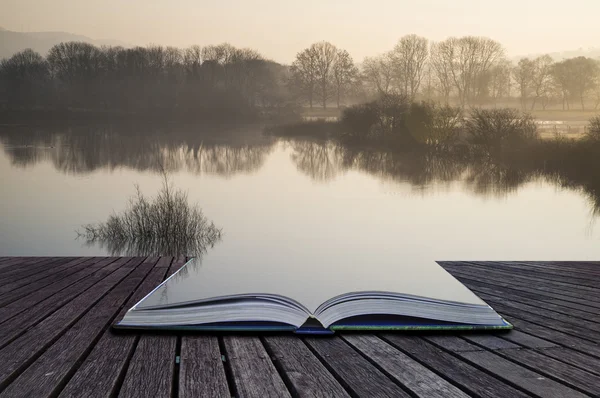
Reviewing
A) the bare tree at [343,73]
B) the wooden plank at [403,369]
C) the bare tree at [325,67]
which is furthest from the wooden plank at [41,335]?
the bare tree at [343,73]

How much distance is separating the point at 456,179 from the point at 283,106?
20.2 m

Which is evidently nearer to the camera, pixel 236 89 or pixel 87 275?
pixel 87 275

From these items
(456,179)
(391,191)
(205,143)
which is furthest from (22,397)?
(205,143)

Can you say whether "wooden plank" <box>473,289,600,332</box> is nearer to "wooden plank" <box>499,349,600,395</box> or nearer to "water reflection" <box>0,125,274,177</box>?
"wooden plank" <box>499,349,600,395</box>

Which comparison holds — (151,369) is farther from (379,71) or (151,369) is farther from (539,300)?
(379,71)

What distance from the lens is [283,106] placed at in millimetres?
38969

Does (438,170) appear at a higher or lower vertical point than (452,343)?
lower

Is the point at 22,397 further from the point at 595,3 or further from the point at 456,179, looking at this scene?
the point at 595,3

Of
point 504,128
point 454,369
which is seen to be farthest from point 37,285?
point 504,128

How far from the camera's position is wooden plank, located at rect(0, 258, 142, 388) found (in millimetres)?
2156

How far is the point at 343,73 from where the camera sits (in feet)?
128

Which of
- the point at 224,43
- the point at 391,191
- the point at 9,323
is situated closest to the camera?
the point at 9,323

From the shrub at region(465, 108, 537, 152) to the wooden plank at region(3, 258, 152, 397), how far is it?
18.6m

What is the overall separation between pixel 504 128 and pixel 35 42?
132 ft
